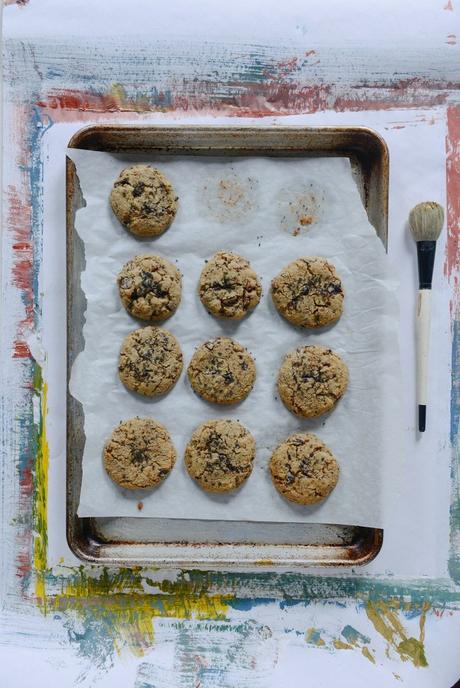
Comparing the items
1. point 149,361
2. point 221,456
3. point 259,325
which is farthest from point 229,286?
point 221,456

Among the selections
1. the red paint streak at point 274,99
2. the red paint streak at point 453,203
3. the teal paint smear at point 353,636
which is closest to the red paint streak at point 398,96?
the red paint streak at point 274,99

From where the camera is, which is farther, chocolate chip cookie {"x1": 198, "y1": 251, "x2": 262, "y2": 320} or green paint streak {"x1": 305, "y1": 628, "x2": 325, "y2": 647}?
green paint streak {"x1": 305, "y1": 628, "x2": 325, "y2": 647}

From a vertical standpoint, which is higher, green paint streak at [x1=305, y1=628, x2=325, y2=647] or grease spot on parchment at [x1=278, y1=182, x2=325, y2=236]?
grease spot on parchment at [x1=278, y1=182, x2=325, y2=236]

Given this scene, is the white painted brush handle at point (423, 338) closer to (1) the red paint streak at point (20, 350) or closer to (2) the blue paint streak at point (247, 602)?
(2) the blue paint streak at point (247, 602)

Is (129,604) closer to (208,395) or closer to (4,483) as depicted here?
(4,483)

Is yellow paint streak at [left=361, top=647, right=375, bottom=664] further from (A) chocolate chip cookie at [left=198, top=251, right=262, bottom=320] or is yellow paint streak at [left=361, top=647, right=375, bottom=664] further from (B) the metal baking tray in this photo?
(A) chocolate chip cookie at [left=198, top=251, right=262, bottom=320]

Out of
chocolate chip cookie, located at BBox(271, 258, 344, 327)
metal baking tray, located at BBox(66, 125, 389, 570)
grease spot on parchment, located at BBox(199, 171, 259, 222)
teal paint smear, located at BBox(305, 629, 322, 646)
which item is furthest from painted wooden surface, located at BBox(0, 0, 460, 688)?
chocolate chip cookie, located at BBox(271, 258, 344, 327)

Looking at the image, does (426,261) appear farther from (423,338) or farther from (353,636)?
(353,636)
